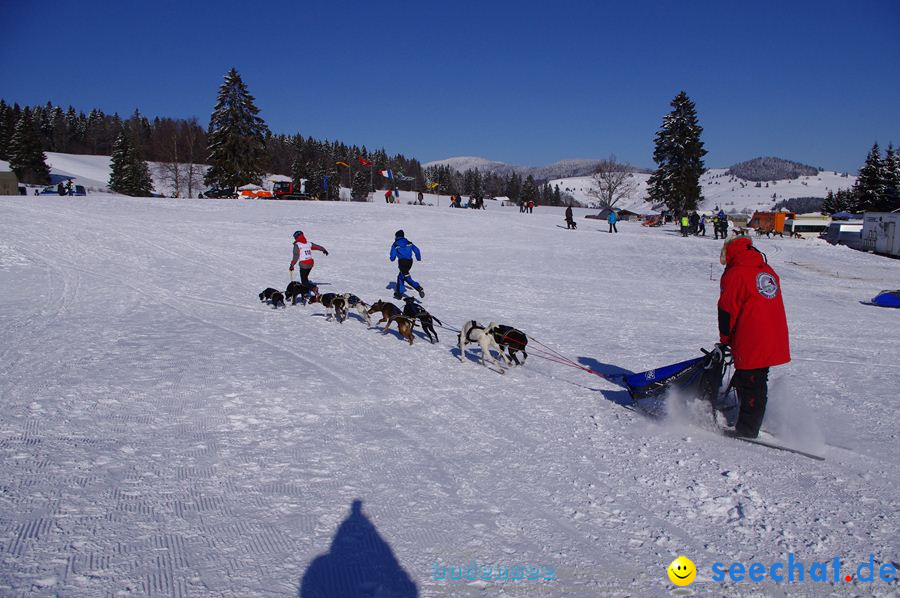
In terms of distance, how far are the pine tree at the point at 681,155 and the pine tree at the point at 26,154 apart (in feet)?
235

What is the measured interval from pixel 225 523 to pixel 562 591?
210cm

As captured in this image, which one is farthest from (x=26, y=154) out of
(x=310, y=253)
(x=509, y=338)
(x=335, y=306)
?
(x=509, y=338)

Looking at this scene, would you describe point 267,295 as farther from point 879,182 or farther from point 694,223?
point 879,182

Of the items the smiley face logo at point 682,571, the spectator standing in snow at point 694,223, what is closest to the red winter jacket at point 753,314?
the smiley face logo at point 682,571

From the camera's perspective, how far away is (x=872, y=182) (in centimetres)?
5156

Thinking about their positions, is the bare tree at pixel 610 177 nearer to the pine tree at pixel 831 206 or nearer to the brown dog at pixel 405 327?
the pine tree at pixel 831 206

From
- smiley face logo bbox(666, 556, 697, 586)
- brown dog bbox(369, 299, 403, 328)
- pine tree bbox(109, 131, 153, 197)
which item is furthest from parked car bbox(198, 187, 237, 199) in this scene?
smiley face logo bbox(666, 556, 697, 586)

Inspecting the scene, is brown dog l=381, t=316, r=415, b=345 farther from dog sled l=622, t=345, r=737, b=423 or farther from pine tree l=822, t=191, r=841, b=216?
pine tree l=822, t=191, r=841, b=216

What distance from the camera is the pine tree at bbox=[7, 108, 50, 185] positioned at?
208 ft

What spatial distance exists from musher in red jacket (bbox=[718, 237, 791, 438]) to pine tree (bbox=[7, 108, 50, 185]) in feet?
264

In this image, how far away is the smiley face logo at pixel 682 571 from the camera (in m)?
2.99

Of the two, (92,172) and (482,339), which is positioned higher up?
(92,172)

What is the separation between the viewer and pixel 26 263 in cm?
1580

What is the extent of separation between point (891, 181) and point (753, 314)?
59.5 m
